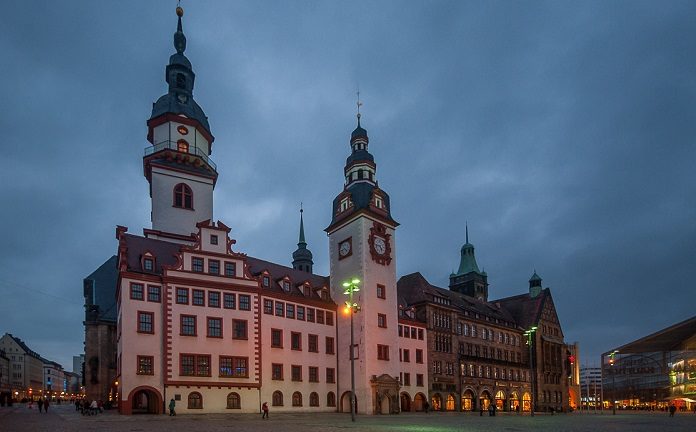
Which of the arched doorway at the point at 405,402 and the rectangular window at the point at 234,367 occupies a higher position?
the rectangular window at the point at 234,367

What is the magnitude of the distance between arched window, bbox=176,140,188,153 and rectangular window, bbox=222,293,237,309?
20.9 metres

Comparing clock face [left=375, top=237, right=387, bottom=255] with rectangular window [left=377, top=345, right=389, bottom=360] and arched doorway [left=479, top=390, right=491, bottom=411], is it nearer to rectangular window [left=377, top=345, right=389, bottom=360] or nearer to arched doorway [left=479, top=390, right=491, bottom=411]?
rectangular window [left=377, top=345, right=389, bottom=360]

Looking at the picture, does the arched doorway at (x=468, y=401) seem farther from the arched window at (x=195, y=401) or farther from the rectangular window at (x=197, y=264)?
the rectangular window at (x=197, y=264)

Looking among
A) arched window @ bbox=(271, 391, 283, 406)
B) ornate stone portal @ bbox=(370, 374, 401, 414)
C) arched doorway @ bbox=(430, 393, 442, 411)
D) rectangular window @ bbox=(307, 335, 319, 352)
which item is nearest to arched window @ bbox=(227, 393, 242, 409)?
arched window @ bbox=(271, 391, 283, 406)

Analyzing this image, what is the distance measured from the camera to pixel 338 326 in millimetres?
64688

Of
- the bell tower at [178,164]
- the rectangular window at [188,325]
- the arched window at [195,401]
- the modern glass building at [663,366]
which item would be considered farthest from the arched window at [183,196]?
the modern glass building at [663,366]

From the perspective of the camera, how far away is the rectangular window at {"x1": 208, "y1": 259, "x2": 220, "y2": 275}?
176 feet

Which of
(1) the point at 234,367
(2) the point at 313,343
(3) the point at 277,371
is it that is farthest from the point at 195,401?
(2) the point at 313,343

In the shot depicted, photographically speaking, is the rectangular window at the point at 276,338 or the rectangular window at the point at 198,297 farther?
the rectangular window at the point at 276,338

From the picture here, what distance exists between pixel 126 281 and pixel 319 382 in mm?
23177

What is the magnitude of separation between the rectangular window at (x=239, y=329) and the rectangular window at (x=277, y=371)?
16.0ft

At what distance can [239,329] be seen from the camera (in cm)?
5403

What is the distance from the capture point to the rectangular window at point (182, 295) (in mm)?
50741

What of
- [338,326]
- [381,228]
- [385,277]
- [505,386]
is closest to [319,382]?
[338,326]
